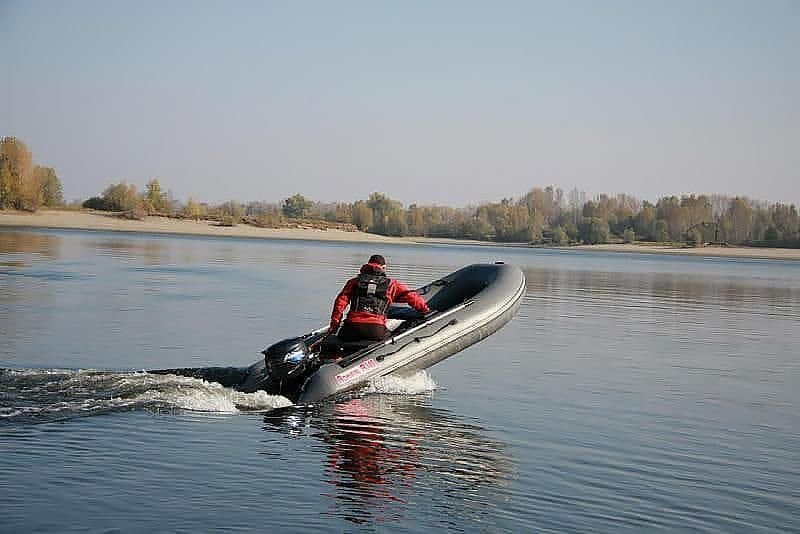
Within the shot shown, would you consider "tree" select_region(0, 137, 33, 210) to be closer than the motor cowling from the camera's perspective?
No

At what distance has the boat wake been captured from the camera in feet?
28.1

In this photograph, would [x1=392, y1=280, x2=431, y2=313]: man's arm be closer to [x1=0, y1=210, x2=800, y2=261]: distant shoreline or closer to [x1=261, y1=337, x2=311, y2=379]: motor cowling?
[x1=261, y1=337, x2=311, y2=379]: motor cowling

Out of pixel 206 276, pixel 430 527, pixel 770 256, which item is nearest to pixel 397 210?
pixel 770 256

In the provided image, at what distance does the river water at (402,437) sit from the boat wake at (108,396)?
29mm

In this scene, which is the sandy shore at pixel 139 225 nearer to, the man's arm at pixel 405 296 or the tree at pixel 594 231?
the tree at pixel 594 231

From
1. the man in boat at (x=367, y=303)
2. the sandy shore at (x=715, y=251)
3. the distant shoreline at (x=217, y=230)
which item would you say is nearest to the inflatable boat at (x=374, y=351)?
the man in boat at (x=367, y=303)

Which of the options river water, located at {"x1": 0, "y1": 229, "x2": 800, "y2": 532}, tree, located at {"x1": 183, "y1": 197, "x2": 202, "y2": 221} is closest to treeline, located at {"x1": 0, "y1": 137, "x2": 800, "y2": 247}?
tree, located at {"x1": 183, "y1": 197, "x2": 202, "y2": 221}

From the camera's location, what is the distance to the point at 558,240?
11900 cm

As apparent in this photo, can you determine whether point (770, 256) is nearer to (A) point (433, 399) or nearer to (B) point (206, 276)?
(B) point (206, 276)

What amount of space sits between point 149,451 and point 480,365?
647 cm

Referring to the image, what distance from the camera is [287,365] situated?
984cm

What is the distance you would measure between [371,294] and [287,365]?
4.40 feet

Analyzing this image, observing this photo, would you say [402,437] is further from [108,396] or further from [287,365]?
[108,396]

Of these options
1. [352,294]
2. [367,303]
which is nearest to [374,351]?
[367,303]
